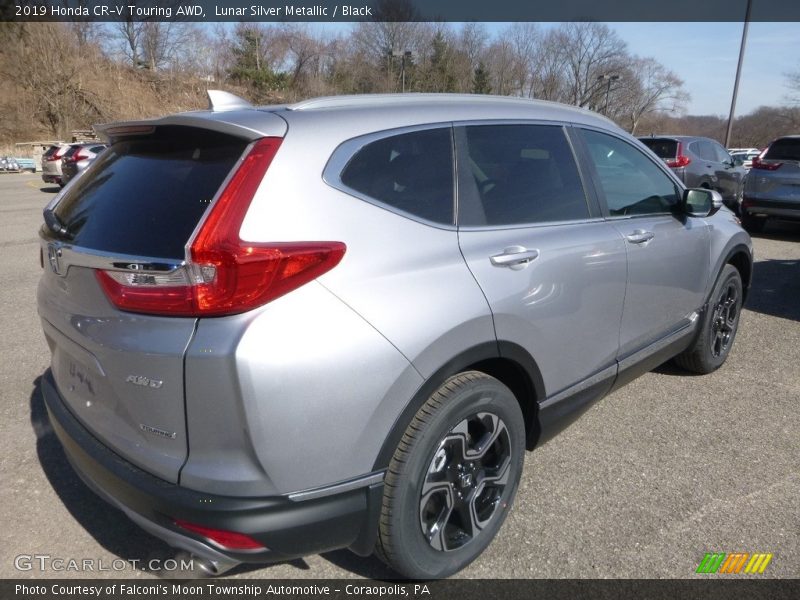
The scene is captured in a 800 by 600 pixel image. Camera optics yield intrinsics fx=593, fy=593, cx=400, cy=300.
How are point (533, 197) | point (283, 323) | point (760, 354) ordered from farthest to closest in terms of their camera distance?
point (760, 354)
point (533, 197)
point (283, 323)

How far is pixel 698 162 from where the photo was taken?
1238 cm

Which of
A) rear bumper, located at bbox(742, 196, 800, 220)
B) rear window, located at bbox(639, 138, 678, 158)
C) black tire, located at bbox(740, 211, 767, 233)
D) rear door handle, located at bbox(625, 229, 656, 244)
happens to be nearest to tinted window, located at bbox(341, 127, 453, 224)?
rear door handle, located at bbox(625, 229, 656, 244)

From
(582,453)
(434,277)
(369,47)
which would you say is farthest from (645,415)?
(369,47)

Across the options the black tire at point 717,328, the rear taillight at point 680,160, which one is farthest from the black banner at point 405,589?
the rear taillight at point 680,160

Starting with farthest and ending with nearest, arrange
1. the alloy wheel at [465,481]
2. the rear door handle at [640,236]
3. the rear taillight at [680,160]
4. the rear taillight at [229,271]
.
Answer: the rear taillight at [680,160]
the rear door handle at [640,236]
the alloy wheel at [465,481]
the rear taillight at [229,271]

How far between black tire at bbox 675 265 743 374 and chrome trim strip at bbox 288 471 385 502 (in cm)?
290

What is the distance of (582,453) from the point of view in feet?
10.6

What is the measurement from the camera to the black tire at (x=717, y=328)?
400 cm

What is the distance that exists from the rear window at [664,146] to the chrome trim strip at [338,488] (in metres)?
12.0

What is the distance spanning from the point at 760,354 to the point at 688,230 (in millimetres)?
1790

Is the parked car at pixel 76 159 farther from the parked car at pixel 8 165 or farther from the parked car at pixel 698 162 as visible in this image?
the parked car at pixel 8 165

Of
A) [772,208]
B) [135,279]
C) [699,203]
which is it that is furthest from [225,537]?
[772,208]

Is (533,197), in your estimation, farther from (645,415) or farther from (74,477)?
(74,477)

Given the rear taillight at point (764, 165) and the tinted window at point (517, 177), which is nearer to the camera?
the tinted window at point (517, 177)
